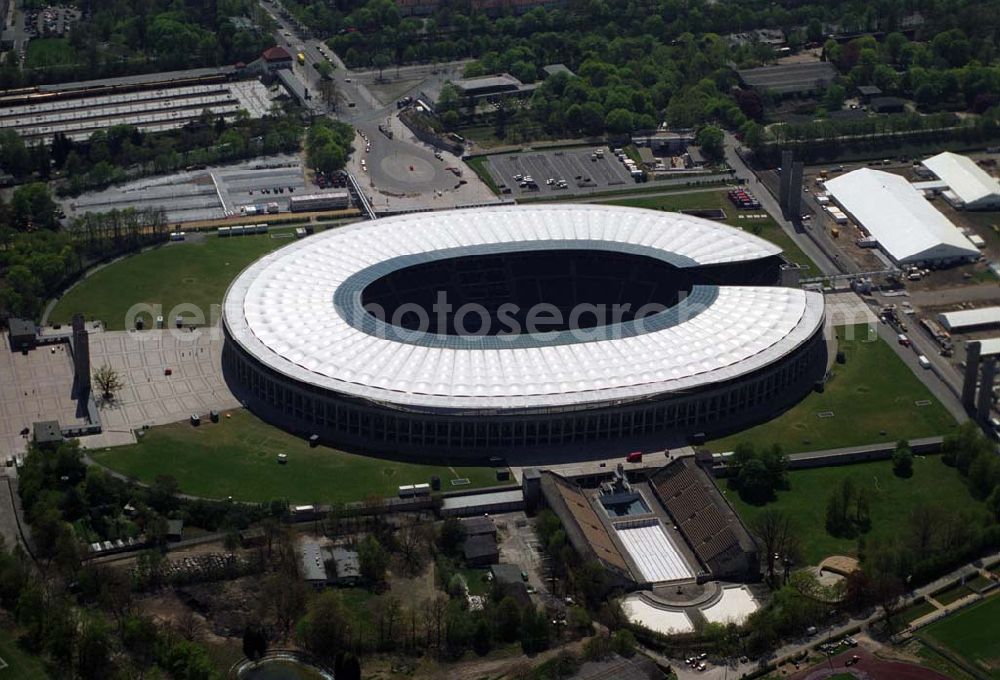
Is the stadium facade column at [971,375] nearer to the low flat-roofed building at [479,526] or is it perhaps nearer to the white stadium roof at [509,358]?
the white stadium roof at [509,358]

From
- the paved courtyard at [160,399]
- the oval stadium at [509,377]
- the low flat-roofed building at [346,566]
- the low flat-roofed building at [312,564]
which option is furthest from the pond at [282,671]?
the paved courtyard at [160,399]

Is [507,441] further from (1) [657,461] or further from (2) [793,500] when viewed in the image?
(2) [793,500]

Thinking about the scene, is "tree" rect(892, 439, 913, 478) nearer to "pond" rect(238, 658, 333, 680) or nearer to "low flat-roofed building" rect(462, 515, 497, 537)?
"low flat-roofed building" rect(462, 515, 497, 537)

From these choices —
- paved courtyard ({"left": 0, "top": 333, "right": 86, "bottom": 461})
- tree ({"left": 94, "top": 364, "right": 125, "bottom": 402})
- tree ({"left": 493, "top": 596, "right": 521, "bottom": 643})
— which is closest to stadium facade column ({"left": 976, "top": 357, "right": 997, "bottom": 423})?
tree ({"left": 493, "top": 596, "right": 521, "bottom": 643})

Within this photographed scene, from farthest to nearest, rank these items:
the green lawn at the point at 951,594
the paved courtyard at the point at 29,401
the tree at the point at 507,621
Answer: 1. the paved courtyard at the point at 29,401
2. the green lawn at the point at 951,594
3. the tree at the point at 507,621

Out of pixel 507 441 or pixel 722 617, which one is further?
pixel 507 441

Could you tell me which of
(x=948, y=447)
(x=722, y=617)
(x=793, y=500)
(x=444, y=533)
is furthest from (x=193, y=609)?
(x=948, y=447)

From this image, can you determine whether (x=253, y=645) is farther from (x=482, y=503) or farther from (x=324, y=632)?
(x=482, y=503)
